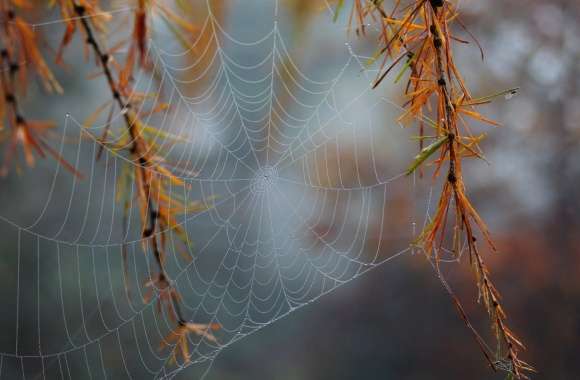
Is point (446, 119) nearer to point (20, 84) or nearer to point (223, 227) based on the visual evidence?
point (20, 84)

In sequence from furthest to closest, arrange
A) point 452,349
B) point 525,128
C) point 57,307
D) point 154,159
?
point 57,307
point 452,349
point 525,128
point 154,159

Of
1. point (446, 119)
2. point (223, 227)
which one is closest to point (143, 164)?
point (446, 119)

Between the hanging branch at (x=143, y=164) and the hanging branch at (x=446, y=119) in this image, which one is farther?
the hanging branch at (x=143, y=164)

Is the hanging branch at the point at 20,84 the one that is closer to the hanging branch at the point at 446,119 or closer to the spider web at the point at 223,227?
the hanging branch at the point at 446,119

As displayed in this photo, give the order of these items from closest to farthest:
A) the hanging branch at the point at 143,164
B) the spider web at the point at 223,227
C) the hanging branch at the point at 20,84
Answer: the hanging branch at the point at 20,84 → the hanging branch at the point at 143,164 → the spider web at the point at 223,227

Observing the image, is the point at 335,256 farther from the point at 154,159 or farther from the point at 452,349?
the point at 154,159

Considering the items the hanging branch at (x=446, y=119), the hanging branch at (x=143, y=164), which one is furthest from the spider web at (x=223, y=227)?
the hanging branch at (x=446, y=119)

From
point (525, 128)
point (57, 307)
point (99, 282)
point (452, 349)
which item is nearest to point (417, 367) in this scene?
point (452, 349)

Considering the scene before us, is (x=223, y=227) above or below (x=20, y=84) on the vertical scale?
below

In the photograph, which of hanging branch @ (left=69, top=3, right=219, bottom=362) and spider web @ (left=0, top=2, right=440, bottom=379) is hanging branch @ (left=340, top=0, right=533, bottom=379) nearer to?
hanging branch @ (left=69, top=3, right=219, bottom=362)

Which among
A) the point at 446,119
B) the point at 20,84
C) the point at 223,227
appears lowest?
the point at 223,227

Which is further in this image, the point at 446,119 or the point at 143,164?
the point at 143,164
